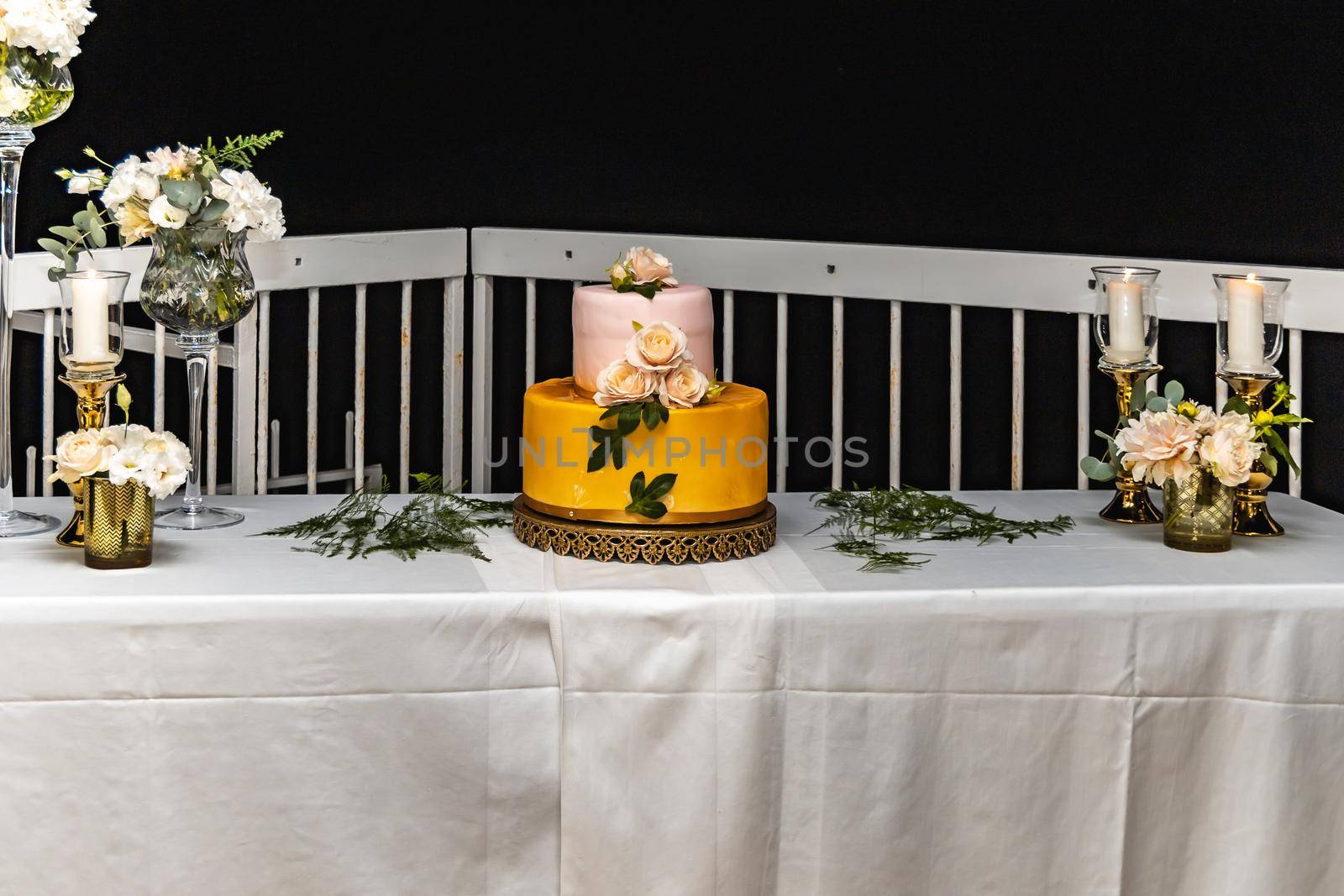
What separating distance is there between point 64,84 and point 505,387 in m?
1.70

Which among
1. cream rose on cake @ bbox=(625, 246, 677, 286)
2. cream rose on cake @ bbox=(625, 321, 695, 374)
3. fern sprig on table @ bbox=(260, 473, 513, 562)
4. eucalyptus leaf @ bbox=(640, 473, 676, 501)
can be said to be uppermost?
cream rose on cake @ bbox=(625, 246, 677, 286)

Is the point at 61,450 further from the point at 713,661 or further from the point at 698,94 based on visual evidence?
the point at 698,94

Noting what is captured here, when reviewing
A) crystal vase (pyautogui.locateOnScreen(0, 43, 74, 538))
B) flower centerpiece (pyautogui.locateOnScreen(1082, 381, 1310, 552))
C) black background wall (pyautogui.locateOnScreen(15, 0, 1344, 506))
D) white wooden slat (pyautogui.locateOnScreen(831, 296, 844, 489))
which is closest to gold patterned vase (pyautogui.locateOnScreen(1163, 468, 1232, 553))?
flower centerpiece (pyautogui.locateOnScreen(1082, 381, 1310, 552))

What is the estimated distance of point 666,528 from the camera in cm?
168

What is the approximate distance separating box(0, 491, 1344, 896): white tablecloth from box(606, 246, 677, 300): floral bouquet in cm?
33

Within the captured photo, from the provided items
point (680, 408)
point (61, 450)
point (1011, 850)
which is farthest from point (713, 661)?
point (61, 450)

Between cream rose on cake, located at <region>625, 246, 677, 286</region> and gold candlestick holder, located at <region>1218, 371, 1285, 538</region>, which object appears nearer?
cream rose on cake, located at <region>625, 246, 677, 286</region>

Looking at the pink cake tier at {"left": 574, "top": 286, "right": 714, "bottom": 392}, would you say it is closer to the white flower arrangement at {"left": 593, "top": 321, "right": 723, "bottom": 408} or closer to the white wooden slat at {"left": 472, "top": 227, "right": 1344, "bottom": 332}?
the white flower arrangement at {"left": 593, "top": 321, "right": 723, "bottom": 408}

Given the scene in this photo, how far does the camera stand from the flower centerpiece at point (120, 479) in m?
1.59

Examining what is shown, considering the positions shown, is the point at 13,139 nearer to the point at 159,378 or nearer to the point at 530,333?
the point at 159,378

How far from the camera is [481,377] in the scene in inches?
119

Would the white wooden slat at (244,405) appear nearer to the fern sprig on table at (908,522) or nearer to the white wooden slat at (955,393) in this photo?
the fern sprig on table at (908,522)

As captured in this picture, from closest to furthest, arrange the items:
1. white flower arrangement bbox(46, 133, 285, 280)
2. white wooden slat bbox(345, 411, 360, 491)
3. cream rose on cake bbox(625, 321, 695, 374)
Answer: cream rose on cake bbox(625, 321, 695, 374) → white flower arrangement bbox(46, 133, 285, 280) → white wooden slat bbox(345, 411, 360, 491)

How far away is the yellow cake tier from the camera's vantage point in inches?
65.6
